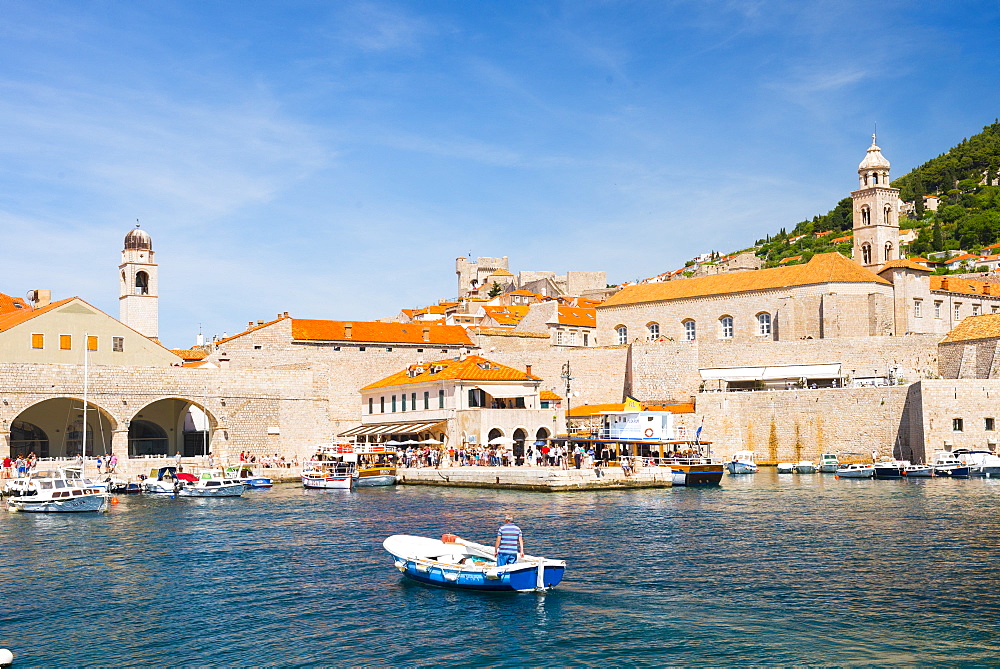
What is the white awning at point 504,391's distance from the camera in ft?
147

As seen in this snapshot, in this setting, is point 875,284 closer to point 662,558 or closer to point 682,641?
point 662,558

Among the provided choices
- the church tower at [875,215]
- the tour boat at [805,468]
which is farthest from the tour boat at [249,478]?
the church tower at [875,215]

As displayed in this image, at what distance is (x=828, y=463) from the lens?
43531mm

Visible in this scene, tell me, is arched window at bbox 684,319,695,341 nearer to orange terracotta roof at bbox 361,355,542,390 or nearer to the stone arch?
orange terracotta roof at bbox 361,355,542,390

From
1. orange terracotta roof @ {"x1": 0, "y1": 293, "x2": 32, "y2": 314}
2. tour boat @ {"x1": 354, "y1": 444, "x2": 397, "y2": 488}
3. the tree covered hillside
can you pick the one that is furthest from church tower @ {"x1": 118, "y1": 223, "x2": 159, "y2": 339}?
the tree covered hillside

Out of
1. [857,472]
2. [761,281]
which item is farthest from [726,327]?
[857,472]

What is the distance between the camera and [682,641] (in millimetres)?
13750

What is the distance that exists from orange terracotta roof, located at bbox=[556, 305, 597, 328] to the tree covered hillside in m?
47.8

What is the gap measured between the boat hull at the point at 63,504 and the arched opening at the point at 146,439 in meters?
14.0

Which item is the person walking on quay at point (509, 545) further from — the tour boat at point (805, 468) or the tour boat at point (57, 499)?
the tour boat at point (805, 468)

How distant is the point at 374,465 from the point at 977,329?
28.7m

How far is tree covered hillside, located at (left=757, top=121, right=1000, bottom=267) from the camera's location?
10106 cm

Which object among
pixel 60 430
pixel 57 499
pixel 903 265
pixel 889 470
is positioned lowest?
pixel 889 470

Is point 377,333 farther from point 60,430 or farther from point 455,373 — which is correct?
point 60,430
